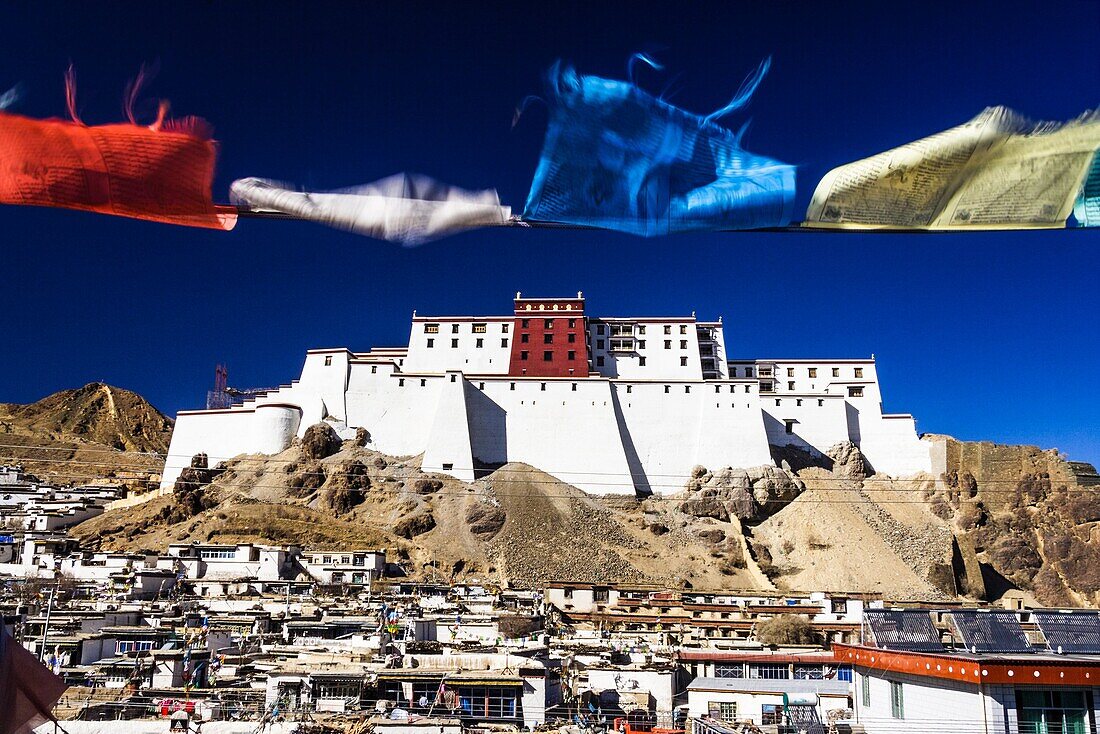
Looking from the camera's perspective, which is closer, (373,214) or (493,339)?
(373,214)

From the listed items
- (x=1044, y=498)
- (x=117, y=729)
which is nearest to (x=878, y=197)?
(x=117, y=729)

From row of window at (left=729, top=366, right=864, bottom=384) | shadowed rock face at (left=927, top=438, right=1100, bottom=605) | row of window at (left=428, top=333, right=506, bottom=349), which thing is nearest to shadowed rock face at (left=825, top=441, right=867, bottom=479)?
shadowed rock face at (left=927, top=438, right=1100, bottom=605)

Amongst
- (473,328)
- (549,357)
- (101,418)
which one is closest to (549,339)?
(549,357)

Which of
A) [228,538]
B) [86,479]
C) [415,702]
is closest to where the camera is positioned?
[415,702]

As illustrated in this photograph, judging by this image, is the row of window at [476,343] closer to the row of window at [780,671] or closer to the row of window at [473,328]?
the row of window at [473,328]

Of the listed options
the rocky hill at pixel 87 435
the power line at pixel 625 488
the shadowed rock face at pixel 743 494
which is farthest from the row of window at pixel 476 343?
the rocky hill at pixel 87 435

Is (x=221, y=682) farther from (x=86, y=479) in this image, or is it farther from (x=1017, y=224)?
(x=86, y=479)
